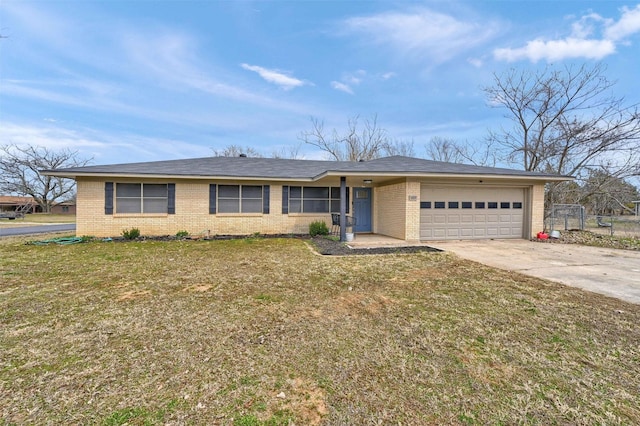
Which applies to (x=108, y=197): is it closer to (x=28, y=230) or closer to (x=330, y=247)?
(x=330, y=247)

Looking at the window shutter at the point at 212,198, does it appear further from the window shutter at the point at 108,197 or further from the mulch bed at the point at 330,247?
the window shutter at the point at 108,197

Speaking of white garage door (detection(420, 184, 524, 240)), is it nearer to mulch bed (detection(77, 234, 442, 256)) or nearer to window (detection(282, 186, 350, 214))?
mulch bed (detection(77, 234, 442, 256))

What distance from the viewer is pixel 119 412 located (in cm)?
204

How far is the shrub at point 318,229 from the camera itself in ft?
40.1

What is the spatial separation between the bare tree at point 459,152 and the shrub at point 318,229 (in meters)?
21.3

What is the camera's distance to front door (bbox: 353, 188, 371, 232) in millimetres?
13266

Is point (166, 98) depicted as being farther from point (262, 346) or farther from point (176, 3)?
point (262, 346)

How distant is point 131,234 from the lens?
36.1ft

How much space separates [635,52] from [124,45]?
2288 cm

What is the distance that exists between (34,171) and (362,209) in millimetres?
43424

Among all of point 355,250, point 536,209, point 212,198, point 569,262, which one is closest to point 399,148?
point 536,209

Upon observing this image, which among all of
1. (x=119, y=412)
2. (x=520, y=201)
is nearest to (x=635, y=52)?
(x=520, y=201)

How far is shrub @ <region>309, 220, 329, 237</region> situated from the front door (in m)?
1.57

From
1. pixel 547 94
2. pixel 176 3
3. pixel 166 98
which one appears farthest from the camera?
pixel 547 94
